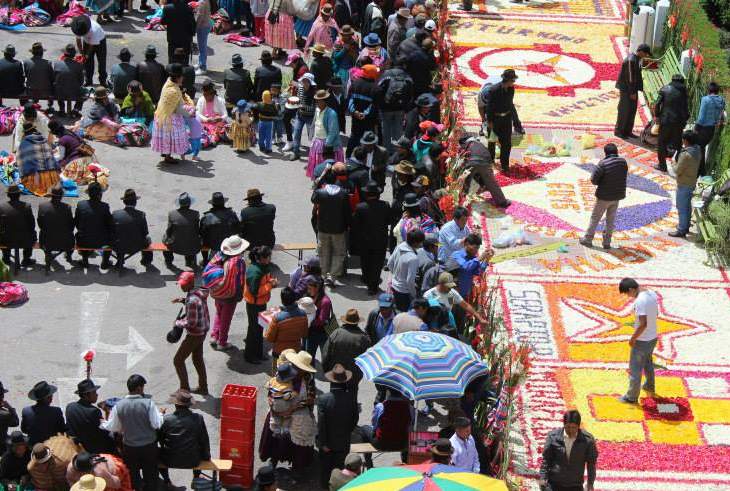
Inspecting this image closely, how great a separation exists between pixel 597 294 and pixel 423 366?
20.8ft

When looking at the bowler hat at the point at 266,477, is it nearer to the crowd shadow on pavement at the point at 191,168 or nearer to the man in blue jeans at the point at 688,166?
the man in blue jeans at the point at 688,166

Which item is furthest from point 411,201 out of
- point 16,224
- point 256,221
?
point 16,224

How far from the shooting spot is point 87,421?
1389 centimetres

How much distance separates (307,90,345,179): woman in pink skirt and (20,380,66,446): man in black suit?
857cm

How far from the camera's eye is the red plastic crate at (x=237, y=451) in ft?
47.4

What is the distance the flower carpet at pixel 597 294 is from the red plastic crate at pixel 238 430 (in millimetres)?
3145

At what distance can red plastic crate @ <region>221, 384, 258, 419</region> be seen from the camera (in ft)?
47.3

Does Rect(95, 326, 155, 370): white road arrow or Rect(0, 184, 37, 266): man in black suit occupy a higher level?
Rect(0, 184, 37, 266): man in black suit

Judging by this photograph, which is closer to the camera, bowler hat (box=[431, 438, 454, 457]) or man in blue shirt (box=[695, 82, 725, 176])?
bowler hat (box=[431, 438, 454, 457])

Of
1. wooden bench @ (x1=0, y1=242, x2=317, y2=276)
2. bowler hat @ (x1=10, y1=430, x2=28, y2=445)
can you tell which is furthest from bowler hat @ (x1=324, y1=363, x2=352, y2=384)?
wooden bench @ (x1=0, y1=242, x2=317, y2=276)

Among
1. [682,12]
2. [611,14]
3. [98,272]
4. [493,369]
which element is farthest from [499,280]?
[611,14]

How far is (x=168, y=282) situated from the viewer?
62.4 ft

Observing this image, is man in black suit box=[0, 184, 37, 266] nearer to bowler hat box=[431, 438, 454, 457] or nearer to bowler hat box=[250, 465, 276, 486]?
bowler hat box=[250, 465, 276, 486]

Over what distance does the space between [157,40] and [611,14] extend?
10.8m
